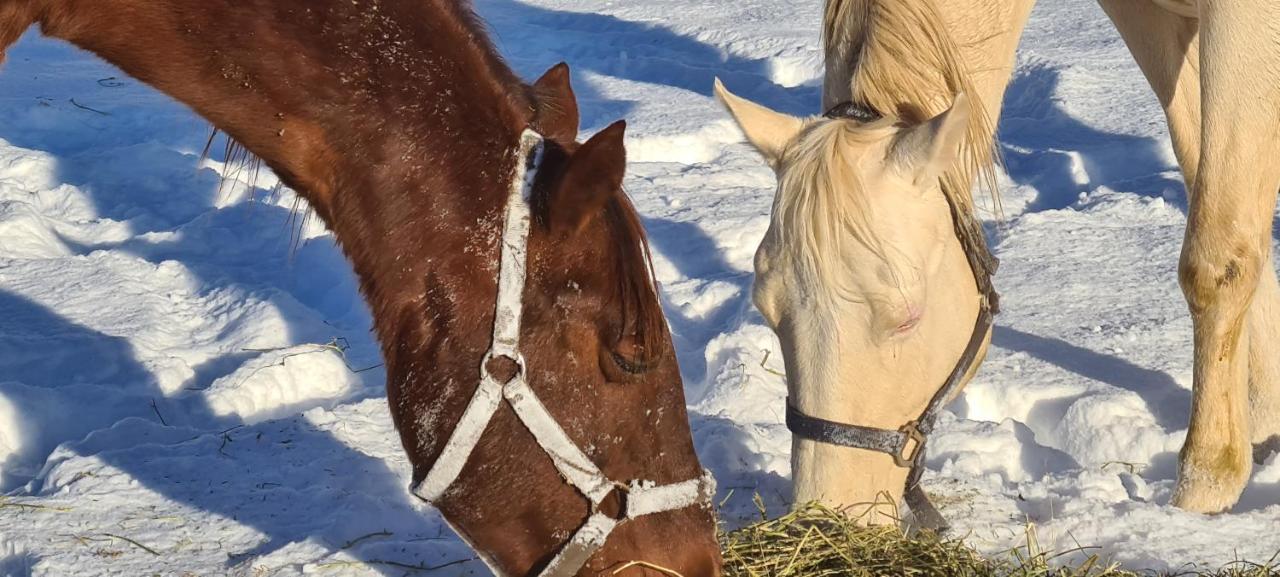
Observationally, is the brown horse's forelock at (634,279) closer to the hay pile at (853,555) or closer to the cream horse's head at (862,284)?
the cream horse's head at (862,284)

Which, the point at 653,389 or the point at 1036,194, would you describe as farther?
the point at 1036,194

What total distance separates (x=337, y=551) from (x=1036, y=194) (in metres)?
4.20

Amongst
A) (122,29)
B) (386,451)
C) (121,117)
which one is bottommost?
(121,117)

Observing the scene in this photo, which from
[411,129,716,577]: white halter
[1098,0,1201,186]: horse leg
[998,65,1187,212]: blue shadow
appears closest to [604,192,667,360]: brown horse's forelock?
[411,129,716,577]: white halter

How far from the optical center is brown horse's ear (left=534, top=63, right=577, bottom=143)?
212 centimetres

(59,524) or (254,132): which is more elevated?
(254,132)

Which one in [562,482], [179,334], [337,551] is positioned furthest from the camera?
[179,334]

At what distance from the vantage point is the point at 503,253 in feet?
6.44

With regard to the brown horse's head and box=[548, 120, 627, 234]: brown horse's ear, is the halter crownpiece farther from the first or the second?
box=[548, 120, 627, 234]: brown horse's ear

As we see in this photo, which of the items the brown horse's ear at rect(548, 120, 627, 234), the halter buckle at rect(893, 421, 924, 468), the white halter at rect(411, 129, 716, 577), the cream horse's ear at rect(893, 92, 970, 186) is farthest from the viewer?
the halter buckle at rect(893, 421, 924, 468)

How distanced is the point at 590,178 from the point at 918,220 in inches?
43.5

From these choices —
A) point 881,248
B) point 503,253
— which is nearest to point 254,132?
point 503,253

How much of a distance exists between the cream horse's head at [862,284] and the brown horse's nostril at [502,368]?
0.89 meters

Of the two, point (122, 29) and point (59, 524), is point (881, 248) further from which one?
point (59, 524)
